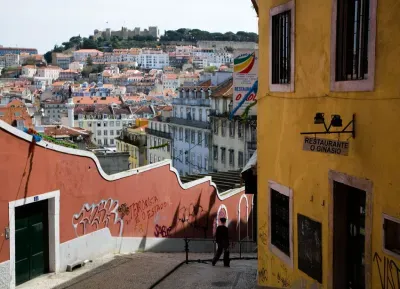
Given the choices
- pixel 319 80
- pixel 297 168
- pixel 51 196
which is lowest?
pixel 51 196

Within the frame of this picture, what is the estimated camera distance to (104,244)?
1296cm

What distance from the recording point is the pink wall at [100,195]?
10094 mm

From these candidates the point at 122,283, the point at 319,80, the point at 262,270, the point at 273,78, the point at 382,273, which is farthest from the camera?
the point at 122,283

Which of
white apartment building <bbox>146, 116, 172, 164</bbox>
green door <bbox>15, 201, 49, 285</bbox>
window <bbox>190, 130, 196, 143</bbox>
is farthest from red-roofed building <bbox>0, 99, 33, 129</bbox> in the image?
white apartment building <bbox>146, 116, 172, 164</bbox>

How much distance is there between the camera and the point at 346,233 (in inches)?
282

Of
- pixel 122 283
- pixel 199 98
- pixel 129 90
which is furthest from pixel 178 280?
pixel 129 90

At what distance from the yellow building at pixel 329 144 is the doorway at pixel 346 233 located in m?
0.01

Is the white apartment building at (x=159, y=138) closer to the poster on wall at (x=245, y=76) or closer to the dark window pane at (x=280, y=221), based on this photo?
the poster on wall at (x=245, y=76)

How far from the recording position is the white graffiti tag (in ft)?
39.7

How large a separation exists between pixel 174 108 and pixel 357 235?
5139 cm

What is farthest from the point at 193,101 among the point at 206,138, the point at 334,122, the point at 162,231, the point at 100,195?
the point at 334,122

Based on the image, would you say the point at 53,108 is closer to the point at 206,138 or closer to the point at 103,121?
the point at 103,121

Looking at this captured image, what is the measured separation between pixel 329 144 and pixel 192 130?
4571cm

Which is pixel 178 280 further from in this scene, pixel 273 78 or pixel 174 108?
pixel 174 108
